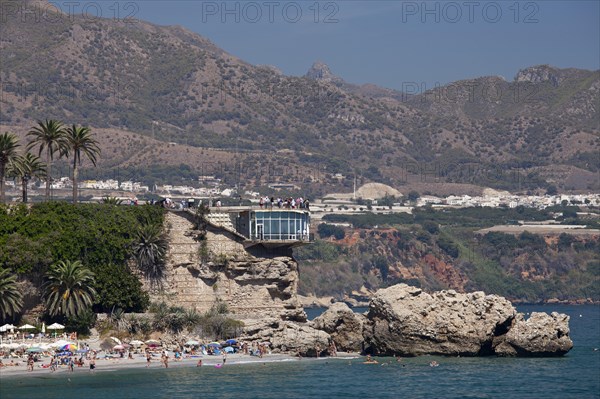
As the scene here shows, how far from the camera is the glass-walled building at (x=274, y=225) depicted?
8656cm

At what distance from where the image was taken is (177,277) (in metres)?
84.3

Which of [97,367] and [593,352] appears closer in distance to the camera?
[97,367]

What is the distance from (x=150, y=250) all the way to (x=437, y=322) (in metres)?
17.0

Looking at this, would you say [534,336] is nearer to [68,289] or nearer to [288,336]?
[288,336]

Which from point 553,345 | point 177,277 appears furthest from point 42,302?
point 553,345

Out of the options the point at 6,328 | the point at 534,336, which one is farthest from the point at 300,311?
the point at 6,328

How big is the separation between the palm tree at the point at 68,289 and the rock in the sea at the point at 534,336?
24.4 metres

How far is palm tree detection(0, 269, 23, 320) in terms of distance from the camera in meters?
78.2

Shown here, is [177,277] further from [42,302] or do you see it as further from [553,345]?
[553,345]

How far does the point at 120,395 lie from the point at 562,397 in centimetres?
2189

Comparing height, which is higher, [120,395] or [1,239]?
[1,239]

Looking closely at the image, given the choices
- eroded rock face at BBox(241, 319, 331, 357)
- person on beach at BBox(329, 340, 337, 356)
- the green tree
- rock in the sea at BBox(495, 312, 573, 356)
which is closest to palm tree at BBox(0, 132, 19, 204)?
the green tree

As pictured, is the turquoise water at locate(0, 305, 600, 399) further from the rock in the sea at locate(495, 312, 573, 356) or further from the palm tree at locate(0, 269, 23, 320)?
the palm tree at locate(0, 269, 23, 320)

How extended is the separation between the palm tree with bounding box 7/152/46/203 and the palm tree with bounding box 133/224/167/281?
7.79 m
